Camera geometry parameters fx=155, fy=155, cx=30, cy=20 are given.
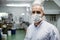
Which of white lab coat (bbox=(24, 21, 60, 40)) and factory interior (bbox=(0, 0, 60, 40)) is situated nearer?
white lab coat (bbox=(24, 21, 60, 40))

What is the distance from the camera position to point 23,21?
11.0 feet

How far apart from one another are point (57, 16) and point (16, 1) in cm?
92

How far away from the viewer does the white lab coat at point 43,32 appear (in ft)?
4.87

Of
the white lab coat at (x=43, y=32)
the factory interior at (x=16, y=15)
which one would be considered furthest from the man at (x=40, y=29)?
the factory interior at (x=16, y=15)

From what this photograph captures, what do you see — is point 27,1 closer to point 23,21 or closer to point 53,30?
point 23,21

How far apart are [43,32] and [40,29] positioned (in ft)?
0.16

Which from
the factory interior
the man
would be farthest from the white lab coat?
the factory interior

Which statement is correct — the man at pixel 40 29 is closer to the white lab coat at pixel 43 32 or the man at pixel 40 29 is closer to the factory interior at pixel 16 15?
the white lab coat at pixel 43 32

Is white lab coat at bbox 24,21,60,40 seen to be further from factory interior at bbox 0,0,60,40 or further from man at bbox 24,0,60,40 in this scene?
factory interior at bbox 0,0,60,40

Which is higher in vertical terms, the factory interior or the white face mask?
the white face mask

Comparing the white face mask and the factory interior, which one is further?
the factory interior

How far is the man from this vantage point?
1.49 meters

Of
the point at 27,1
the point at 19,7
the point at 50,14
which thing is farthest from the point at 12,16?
the point at 50,14

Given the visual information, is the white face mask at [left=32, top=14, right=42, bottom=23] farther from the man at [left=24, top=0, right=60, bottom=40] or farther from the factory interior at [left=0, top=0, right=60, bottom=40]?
the factory interior at [left=0, top=0, right=60, bottom=40]
